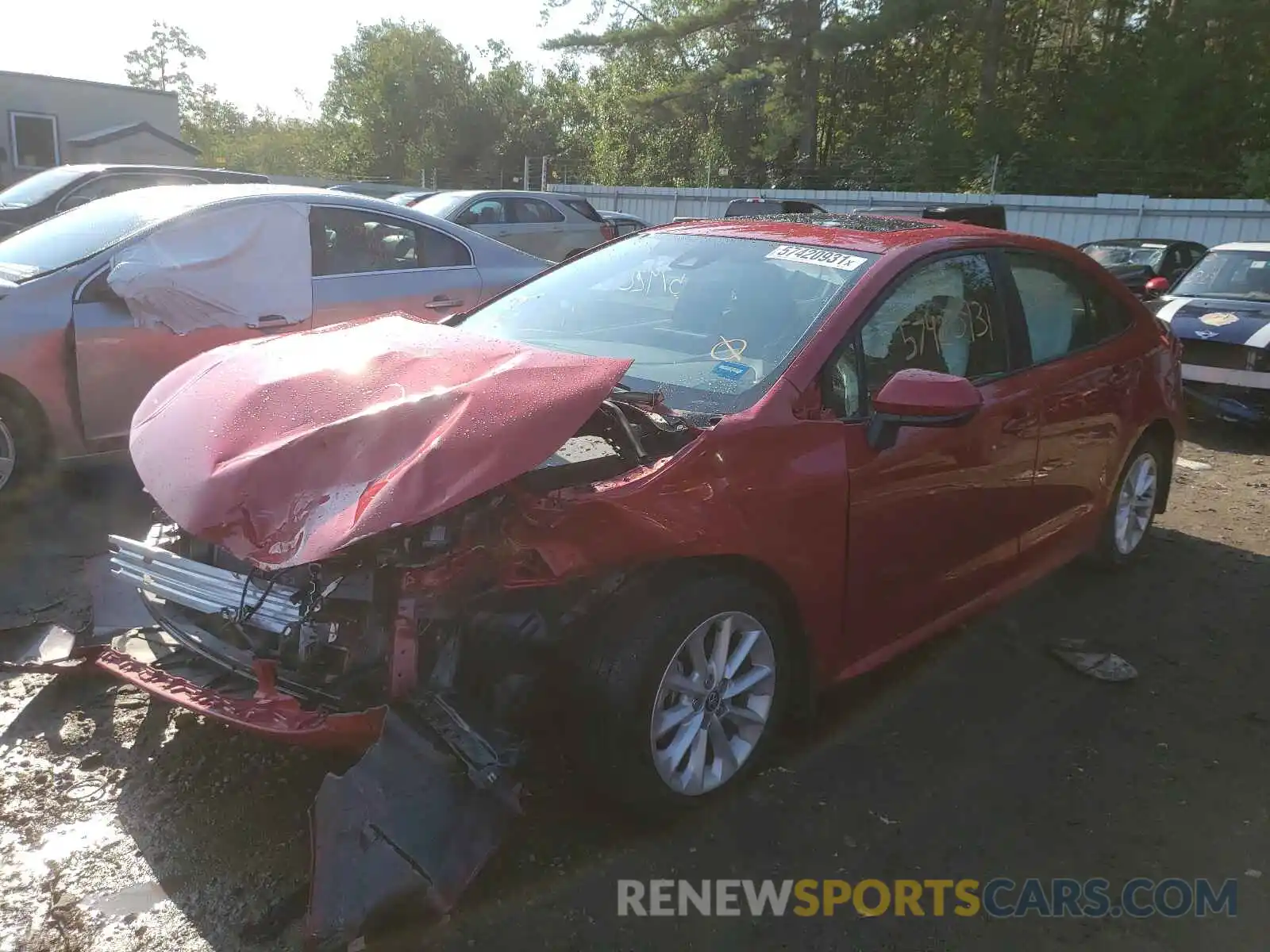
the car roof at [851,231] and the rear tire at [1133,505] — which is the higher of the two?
the car roof at [851,231]

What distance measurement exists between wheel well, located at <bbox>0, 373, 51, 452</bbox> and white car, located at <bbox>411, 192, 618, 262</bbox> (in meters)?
8.45

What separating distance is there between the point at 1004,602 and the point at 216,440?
3055mm

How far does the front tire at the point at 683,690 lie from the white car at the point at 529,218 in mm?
10731

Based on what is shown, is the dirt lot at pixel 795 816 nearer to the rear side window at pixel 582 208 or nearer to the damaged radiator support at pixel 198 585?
the damaged radiator support at pixel 198 585

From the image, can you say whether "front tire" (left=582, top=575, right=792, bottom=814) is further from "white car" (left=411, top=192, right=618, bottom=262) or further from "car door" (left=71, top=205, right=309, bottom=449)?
"white car" (left=411, top=192, right=618, bottom=262)

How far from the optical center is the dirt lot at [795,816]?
7.88 ft

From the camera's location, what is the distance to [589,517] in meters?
2.43

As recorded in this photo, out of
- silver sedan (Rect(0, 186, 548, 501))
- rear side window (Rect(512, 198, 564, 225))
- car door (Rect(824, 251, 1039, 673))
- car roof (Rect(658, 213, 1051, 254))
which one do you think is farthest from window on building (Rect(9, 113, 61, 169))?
car door (Rect(824, 251, 1039, 673))

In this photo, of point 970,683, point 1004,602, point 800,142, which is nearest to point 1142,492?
point 1004,602

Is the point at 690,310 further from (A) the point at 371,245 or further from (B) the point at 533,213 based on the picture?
(B) the point at 533,213

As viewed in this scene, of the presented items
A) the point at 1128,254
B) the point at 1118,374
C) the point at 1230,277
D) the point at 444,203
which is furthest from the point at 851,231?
the point at 1128,254

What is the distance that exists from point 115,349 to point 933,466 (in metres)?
4.05

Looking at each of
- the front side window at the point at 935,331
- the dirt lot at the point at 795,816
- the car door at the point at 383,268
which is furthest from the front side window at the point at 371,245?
the front side window at the point at 935,331

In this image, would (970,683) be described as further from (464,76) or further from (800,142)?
(464,76)
